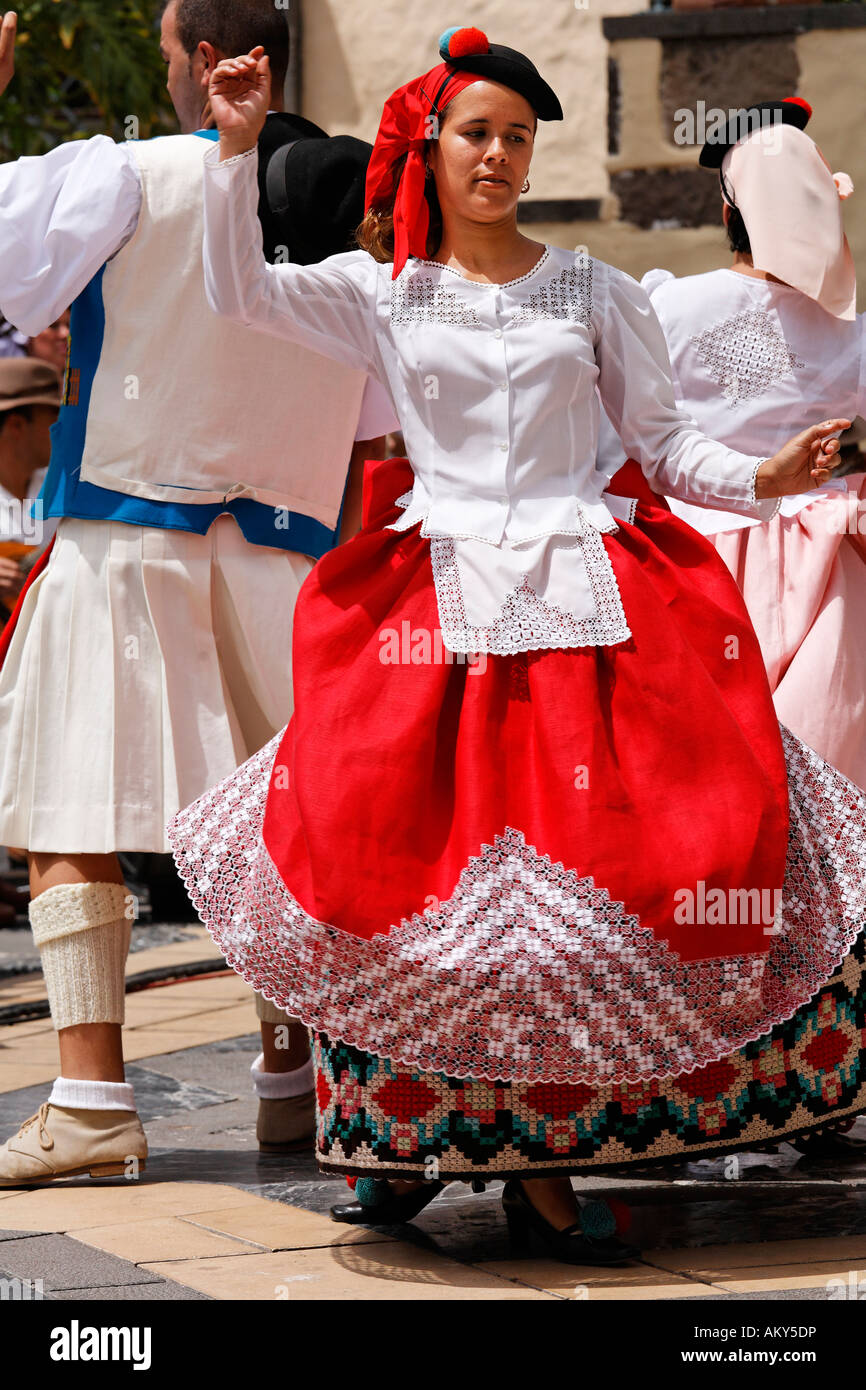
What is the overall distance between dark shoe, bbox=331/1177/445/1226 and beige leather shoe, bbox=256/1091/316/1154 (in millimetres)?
613

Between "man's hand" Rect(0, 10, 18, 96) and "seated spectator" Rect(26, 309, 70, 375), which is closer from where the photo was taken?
"man's hand" Rect(0, 10, 18, 96)

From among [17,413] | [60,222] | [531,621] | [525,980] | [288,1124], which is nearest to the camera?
[525,980]

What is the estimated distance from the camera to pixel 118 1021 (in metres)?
3.76

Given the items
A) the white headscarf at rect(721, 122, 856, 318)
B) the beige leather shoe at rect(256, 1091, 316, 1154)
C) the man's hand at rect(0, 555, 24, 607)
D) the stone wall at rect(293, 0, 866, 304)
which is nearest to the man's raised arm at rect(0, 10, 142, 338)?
the white headscarf at rect(721, 122, 856, 318)

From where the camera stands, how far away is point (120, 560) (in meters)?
3.76

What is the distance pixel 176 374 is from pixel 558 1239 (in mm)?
1739

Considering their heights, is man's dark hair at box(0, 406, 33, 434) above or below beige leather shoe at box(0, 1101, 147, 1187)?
above

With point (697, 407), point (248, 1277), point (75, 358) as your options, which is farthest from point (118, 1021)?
point (697, 407)

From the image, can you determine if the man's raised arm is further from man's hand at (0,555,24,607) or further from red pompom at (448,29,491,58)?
man's hand at (0,555,24,607)

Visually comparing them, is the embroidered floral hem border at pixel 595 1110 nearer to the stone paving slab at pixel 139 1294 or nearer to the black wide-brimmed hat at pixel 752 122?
the stone paving slab at pixel 139 1294

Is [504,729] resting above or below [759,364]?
below

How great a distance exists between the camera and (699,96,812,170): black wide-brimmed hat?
429 cm

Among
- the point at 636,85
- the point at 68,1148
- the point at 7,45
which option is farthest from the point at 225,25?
the point at 636,85

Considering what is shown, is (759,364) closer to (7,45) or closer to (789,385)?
(789,385)
